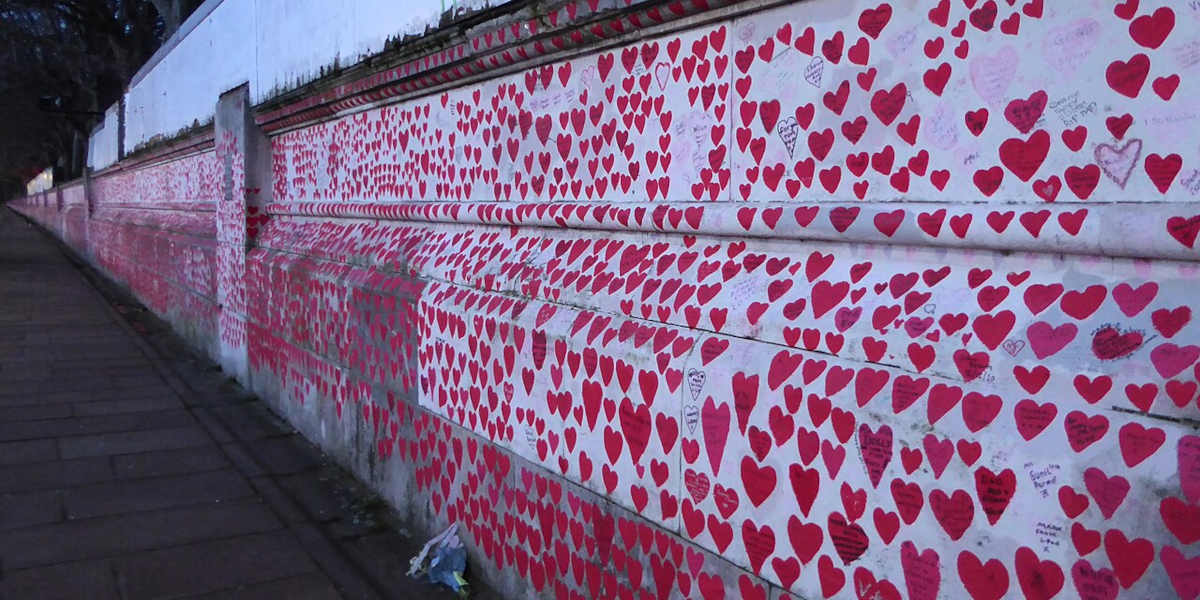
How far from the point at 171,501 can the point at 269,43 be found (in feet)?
11.7

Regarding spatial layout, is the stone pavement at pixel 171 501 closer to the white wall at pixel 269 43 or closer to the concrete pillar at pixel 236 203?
the concrete pillar at pixel 236 203

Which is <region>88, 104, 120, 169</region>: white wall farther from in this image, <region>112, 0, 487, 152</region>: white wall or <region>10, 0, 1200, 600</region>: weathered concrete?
<region>10, 0, 1200, 600</region>: weathered concrete

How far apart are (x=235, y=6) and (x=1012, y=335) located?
301 inches

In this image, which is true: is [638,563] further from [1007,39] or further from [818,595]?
[1007,39]

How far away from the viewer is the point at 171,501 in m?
4.53

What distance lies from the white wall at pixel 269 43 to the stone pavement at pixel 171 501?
7.49ft

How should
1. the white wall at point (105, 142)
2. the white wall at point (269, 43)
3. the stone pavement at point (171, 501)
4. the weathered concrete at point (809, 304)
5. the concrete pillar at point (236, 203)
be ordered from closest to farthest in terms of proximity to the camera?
the weathered concrete at point (809, 304) < the stone pavement at point (171, 501) < the white wall at point (269, 43) < the concrete pillar at point (236, 203) < the white wall at point (105, 142)

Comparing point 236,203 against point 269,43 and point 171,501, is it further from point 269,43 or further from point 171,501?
point 171,501

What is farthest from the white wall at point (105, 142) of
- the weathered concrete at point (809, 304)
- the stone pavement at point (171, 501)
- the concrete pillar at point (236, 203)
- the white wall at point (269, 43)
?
the weathered concrete at point (809, 304)

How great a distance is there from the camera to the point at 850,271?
2125mm

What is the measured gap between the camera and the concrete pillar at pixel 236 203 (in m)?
6.95

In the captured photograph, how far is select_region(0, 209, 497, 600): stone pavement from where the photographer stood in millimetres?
3600

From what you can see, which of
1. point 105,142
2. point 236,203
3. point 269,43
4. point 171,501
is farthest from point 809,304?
point 105,142

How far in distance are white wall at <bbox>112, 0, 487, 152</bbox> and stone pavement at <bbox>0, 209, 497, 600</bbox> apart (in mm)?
2284
